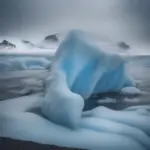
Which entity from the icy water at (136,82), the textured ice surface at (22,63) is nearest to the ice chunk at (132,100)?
the icy water at (136,82)

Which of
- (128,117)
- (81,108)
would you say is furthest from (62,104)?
(128,117)

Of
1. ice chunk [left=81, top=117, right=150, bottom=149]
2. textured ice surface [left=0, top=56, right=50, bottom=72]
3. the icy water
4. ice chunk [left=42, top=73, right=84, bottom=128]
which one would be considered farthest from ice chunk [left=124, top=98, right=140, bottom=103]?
textured ice surface [left=0, top=56, right=50, bottom=72]

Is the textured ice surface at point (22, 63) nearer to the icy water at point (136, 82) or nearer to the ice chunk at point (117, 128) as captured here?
the icy water at point (136, 82)

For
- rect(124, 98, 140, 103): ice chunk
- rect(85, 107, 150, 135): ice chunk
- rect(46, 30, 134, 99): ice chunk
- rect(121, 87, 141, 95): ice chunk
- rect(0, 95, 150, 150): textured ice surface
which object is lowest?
rect(0, 95, 150, 150): textured ice surface

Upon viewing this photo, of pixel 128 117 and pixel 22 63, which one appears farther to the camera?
pixel 22 63

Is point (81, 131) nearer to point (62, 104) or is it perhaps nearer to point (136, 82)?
point (62, 104)

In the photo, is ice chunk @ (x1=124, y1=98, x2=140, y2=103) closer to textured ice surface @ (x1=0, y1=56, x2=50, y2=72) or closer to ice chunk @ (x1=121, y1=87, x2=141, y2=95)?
ice chunk @ (x1=121, y1=87, x2=141, y2=95)

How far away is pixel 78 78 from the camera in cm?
175

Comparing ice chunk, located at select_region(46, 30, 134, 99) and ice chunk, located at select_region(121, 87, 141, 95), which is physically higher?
ice chunk, located at select_region(46, 30, 134, 99)

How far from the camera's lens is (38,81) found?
1801mm

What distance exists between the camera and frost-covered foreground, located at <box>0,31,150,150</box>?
172cm

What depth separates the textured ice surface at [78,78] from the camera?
173cm

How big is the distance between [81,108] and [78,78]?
0.16 m

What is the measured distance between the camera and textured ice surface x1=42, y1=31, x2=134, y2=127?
1.73 m
